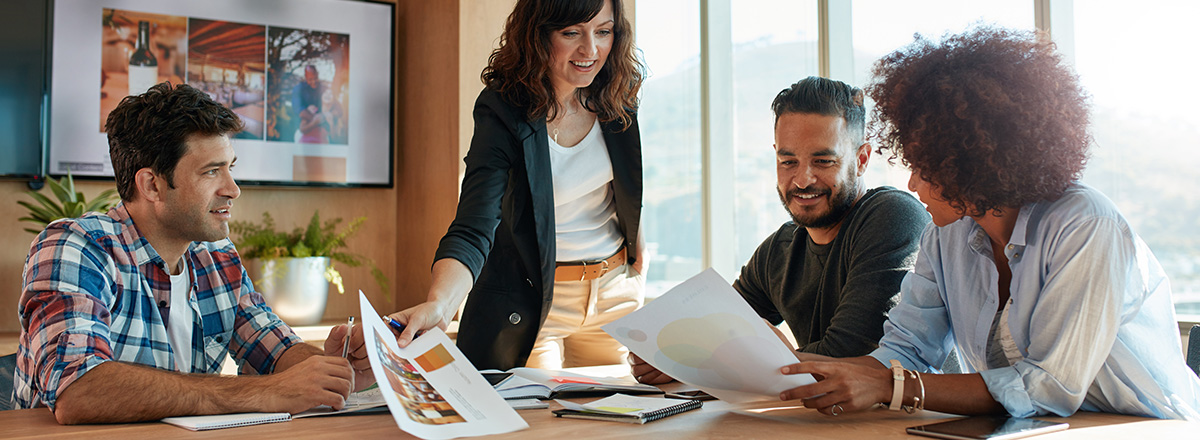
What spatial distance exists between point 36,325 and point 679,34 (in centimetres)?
282

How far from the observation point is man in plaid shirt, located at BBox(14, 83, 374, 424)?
1.17 m

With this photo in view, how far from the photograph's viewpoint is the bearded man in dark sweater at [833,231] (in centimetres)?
159

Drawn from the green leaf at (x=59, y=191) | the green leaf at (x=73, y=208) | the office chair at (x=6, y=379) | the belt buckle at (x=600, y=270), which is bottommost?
the office chair at (x=6, y=379)

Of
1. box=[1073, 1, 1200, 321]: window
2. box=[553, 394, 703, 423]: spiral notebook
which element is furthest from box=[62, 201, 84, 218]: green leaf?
box=[1073, 1, 1200, 321]: window

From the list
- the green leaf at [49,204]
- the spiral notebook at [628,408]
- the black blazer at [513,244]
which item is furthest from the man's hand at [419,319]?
the green leaf at [49,204]

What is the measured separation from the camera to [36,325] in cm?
128

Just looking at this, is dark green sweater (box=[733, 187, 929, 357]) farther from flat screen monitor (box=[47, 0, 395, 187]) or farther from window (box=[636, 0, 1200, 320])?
flat screen monitor (box=[47, 0, 395, 187])

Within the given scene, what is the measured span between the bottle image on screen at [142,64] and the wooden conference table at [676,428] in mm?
2674

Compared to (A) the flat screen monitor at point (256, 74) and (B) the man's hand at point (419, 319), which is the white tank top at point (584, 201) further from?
(A) the flat screen monitor at point (256, 74)

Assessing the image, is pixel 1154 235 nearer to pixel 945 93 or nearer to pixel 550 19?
pixel 945 93

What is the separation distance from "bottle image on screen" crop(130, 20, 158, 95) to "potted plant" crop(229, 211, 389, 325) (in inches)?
26.6

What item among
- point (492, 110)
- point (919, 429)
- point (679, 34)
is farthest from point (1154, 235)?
point (679, 34)

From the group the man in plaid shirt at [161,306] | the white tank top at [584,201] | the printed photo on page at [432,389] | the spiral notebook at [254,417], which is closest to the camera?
the printed photo on page at [432,389]

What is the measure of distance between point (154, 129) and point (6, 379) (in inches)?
20.5
